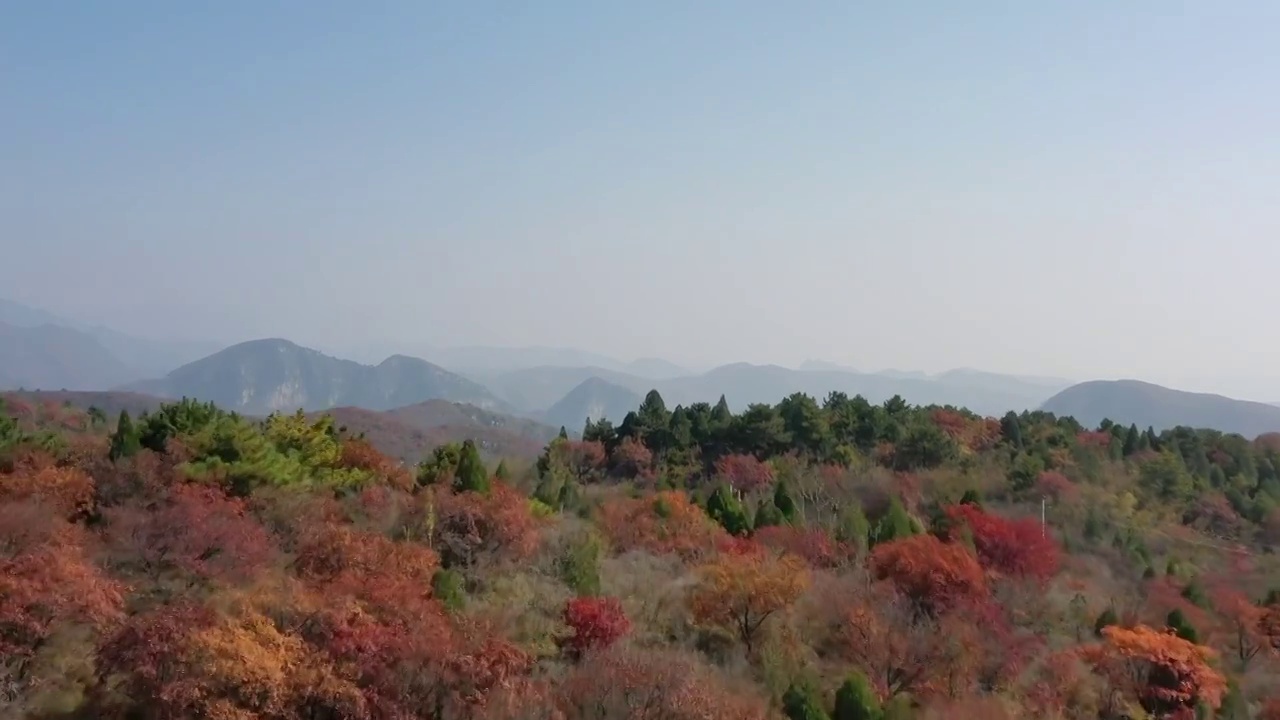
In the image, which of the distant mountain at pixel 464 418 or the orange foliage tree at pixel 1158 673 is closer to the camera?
the orange foliage tree at pixel 1158 673

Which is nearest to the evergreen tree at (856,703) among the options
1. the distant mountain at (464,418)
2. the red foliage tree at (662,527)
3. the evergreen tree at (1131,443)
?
the red foliage tree at (662,527)

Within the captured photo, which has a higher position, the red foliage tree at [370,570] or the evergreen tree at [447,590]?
the red foliage tree at [370,570]

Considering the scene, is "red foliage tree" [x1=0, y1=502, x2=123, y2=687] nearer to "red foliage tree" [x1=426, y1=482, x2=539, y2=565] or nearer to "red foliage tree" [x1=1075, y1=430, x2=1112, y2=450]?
"red foliage tree" [x1=426, y1=482, x2=539, y2=565]

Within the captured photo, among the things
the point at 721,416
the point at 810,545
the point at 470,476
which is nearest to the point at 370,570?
the point at 470,476

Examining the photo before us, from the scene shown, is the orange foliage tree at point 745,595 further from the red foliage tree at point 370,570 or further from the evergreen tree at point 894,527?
the evergreen tree at point 894,527

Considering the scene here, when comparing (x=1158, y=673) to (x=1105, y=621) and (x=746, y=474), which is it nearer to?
(x=1105, y=621)

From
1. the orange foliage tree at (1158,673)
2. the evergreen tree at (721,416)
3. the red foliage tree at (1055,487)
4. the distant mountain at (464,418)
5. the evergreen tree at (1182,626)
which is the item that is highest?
the evergreen tree at (721,416)

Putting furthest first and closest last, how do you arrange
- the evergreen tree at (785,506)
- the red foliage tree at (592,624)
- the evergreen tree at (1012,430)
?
the evergreen tree at (1012,430) < the evergreen tree at (785,506) < the red foliage tree at (592,624)
